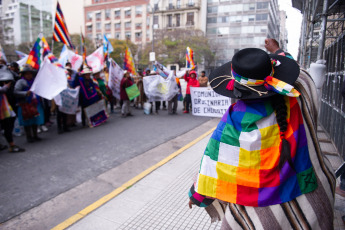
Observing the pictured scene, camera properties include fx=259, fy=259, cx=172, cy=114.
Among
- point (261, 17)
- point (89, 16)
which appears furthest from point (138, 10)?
point (261, 17)

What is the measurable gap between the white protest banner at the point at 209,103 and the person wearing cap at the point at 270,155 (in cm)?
374

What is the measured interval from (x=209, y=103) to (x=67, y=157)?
311 centimetres

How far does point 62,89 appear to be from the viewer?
6.26 m

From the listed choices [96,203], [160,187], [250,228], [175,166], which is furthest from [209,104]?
[250,228]

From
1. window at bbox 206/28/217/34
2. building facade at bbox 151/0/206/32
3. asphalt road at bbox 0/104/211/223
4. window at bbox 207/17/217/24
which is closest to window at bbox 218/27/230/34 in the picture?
window at bbox 206/28/217/34

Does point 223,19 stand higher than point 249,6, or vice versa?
point 249,6

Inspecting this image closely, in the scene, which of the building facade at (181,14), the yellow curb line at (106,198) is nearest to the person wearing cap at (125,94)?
the yellow curb line at (106,198)

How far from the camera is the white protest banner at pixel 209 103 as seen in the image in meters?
5.40

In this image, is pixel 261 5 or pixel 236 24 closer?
pixel 261 5

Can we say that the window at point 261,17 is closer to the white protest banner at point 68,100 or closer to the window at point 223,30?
the window at point 223,30

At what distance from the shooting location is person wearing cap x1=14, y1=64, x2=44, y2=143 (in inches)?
231

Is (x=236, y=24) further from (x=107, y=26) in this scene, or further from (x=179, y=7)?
(x=107, y=26)

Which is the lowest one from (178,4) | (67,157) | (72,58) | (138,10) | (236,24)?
(67,157)

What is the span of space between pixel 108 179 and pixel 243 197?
304 centimetres
